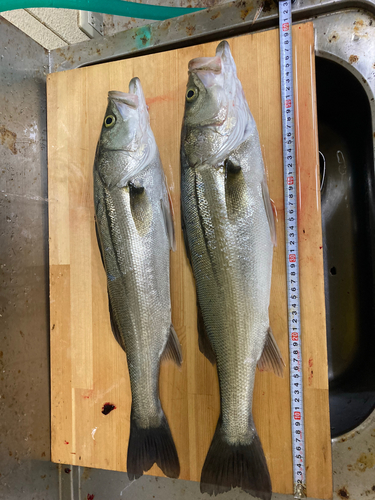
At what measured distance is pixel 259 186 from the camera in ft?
3.23

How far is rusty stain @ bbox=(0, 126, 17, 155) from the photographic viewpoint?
46.3 inches

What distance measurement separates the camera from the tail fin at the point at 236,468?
0.95 m

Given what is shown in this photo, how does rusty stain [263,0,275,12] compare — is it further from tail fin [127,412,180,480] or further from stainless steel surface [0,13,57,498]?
tail fin [127,412,180,480]

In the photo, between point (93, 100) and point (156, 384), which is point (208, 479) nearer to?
point (156, 384)

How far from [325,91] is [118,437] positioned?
1.43 m

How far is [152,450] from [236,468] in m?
0.27

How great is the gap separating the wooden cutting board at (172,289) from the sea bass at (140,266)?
0.19ft

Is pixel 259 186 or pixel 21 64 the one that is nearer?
pixel 259 186

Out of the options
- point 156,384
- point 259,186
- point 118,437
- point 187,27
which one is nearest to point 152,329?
point 156,384

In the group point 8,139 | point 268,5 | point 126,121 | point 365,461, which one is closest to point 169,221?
point 126,121

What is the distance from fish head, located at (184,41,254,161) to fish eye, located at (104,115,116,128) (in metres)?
0.27

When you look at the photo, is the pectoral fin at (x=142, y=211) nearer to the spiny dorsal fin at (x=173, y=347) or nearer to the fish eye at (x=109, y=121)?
the fish eye at (x=109, y=121)

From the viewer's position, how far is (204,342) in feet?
3.43

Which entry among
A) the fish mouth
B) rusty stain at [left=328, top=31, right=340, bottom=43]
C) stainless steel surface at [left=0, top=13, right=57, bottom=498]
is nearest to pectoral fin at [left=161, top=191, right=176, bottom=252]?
the fish mouth
